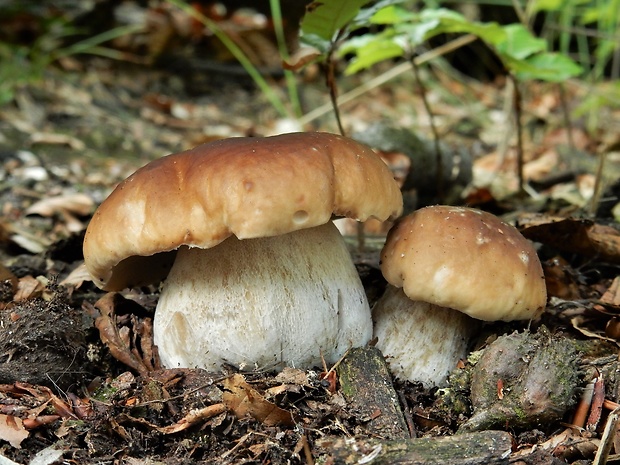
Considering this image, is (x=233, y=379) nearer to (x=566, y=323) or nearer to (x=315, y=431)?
(x=315, y=431)

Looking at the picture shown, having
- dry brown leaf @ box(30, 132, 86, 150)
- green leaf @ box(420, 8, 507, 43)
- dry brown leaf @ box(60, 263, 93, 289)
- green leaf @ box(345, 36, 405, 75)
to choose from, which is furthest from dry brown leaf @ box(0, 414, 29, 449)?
dry brown leaf @ box(30, 132, 86, 150)

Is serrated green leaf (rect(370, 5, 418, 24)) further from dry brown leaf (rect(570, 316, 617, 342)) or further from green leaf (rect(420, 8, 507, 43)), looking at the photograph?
dry brown leaf (rect(570, 316, 617, 342))

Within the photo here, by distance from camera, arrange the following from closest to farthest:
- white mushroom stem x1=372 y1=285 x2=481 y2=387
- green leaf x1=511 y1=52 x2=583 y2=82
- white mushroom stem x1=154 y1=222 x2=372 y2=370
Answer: white mushroom stem x1=154 y1=222 x2=372 y2=370 < white mushroom stem x1=372 y1=285 x2=481 y2=387 < green leaf x1=511 y1=52 x2=583 y2=82

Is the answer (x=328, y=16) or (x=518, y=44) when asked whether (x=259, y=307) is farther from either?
(x=518, y=44)

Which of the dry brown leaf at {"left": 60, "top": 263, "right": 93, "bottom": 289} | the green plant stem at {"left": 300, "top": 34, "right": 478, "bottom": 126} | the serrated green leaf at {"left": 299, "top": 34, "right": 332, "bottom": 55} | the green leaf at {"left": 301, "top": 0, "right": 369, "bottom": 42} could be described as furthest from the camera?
the green plant stem at {"left": 300, "top": 34, "right": 478, "bottom": 126}

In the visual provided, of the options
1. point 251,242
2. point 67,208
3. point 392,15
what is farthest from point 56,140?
point 251,242
